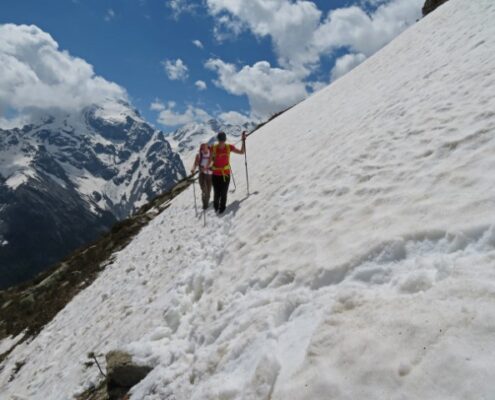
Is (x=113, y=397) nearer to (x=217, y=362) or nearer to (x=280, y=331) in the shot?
(x=217, y=362)

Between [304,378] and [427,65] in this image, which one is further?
[427,65]

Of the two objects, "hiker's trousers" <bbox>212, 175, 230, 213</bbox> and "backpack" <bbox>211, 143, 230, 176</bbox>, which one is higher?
"backpack" <bbox>211, 143, 230, 176</bbox>

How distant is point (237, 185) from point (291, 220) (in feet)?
30.0

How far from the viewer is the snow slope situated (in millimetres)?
3633

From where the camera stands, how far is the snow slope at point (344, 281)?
143 inches

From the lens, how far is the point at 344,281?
17.0 feet

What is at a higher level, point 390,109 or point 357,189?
point 390,109

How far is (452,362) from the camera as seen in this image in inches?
126

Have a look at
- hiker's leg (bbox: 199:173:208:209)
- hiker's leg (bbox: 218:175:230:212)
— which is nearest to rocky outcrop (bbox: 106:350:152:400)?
hiker's leg (bbox: 218:175:230:212)

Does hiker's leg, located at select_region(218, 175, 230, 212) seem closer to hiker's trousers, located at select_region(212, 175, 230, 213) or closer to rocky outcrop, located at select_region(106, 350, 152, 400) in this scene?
hiker's trousers, located at select_region(212, 175, 230, 213)

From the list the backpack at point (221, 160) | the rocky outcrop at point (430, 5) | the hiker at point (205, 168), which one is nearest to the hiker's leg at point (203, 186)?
the hiker at point (205, 168)

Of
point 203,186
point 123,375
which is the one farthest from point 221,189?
point 123,375

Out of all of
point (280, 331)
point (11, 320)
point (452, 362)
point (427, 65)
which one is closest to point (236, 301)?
point (280, 331)

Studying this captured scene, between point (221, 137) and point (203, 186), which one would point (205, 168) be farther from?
point (221, 137)
